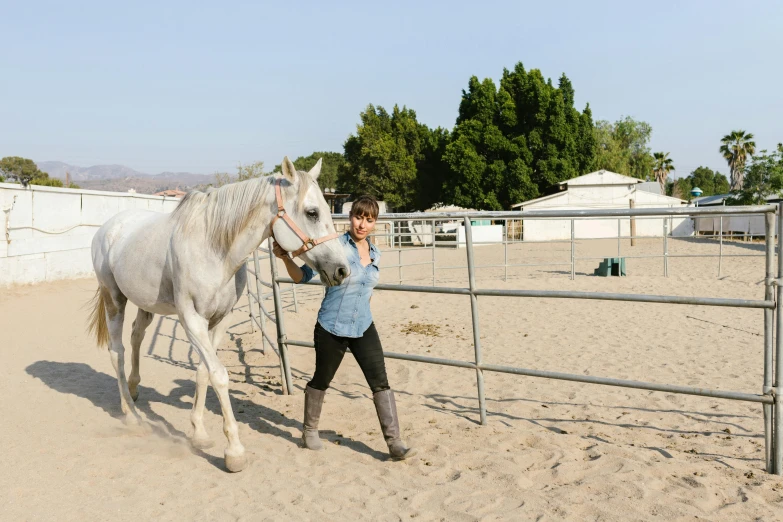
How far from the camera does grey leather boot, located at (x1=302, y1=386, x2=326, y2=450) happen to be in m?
3.25

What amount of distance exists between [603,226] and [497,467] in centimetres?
2656

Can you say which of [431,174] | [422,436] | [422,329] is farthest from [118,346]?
[431,174]

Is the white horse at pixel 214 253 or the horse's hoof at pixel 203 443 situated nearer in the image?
the white horse at pixel 214 253

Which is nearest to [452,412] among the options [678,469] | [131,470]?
[678,469]

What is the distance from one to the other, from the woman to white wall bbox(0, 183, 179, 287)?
658cm

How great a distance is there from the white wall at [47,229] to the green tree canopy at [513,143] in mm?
20213

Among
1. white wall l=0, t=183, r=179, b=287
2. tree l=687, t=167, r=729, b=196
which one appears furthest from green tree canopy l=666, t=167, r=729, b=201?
white wall l=0, t=183, r=179, b=287

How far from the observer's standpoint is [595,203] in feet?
95.7

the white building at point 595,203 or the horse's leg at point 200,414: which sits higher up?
the white building at point 595,203

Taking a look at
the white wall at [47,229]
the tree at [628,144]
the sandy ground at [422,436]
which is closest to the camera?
the sandy ground at [422,436]

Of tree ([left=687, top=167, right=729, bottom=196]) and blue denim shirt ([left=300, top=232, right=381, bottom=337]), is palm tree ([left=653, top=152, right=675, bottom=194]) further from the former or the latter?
blue denim shirt ([left=300, top=232, right=381, bottom=337])

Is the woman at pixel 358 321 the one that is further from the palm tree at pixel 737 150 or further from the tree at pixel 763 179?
the palm tree at pixel 737 150

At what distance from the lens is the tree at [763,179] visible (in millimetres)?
24484

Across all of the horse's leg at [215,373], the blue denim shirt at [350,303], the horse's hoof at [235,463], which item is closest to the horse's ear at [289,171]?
the blue denim shirt at [350,303]
